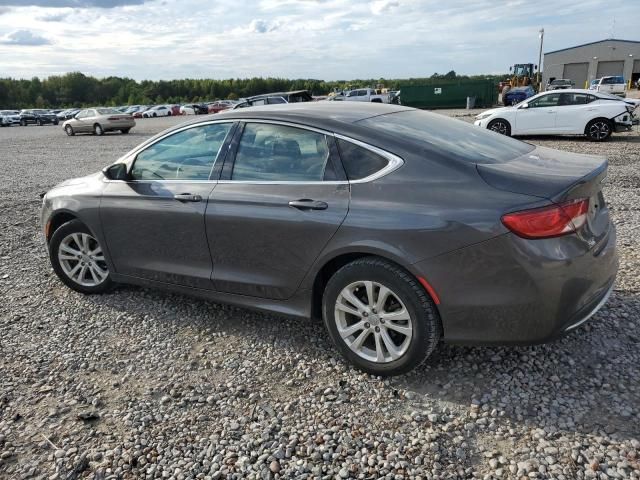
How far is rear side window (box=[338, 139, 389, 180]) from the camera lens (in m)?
3.17

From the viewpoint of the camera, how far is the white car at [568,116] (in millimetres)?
14406

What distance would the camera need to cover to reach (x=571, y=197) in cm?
284

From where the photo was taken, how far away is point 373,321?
3.20m

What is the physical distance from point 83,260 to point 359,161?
2.86 m

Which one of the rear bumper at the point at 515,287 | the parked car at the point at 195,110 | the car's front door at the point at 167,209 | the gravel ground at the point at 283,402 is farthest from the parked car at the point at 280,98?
the parked car at the point at 195,110

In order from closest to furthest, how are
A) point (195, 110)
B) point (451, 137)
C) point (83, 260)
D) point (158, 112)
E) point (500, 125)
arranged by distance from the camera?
point (451, 137) < point (83, 260) < point (500, 125) < point (158, 112) < point (195, 110)

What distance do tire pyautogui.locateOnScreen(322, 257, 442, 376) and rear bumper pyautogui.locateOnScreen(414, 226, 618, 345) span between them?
0.35 ft

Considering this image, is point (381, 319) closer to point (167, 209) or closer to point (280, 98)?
point (167, 209)

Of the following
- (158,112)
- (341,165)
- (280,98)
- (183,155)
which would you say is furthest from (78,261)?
(158,112)

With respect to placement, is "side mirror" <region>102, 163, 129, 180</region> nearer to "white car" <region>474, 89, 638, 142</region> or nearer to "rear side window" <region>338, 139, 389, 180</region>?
"rear side window" <region>338, 139, 389, 180</region>

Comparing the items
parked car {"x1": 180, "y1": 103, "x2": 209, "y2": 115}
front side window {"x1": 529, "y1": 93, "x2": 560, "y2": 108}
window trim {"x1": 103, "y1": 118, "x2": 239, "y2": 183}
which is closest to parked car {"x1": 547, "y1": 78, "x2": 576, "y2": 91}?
front side window {"x1": 529, "y1": 93, "x2": 560, "y2": 108}

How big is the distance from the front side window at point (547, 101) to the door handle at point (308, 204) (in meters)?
14.3

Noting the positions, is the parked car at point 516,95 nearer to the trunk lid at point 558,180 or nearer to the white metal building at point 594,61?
the white metal building at point 594,61

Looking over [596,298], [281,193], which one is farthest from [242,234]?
[596,298]
